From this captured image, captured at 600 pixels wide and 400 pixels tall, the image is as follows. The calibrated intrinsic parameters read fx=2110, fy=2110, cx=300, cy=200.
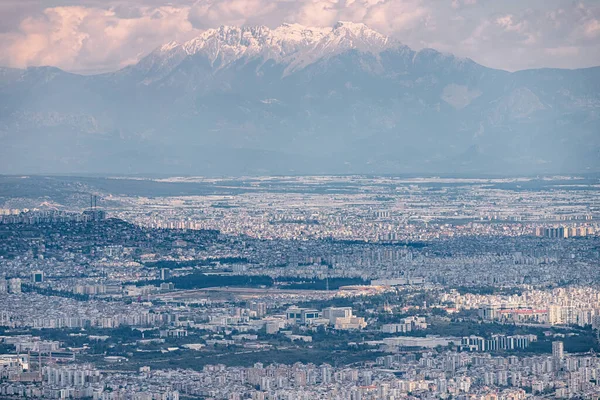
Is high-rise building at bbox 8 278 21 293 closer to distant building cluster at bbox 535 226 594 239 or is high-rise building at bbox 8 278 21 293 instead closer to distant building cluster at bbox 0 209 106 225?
distant building cluster at bbox 0 209 106 225

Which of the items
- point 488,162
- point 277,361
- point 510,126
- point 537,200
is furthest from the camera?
point 510,126

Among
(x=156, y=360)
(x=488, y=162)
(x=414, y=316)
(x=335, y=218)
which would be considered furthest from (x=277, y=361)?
(x=488, y=162)

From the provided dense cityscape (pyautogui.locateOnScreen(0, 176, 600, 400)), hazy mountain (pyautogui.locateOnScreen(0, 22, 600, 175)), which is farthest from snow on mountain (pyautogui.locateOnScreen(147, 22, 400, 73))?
dense cityscape (pyautogui.locateOnScreen(0, 176, 600, 400))

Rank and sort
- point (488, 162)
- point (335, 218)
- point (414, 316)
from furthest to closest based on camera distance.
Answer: point (488, 162) → point (335, 218) → point (414, 316)

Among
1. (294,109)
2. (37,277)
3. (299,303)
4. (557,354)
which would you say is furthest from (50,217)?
(294,109)

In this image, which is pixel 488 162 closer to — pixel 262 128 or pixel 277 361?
pixel 262 128

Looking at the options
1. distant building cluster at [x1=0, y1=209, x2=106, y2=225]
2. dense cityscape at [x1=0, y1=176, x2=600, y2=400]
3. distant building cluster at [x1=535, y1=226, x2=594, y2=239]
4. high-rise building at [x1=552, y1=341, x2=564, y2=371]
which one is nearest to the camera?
dense cityscape at [x1=0, y1=176, x2=600, y2=400]
